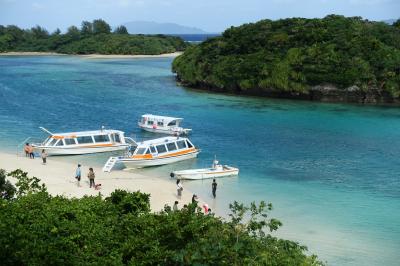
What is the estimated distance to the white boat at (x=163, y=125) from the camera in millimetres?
50494

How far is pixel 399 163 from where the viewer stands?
40594 millimetres

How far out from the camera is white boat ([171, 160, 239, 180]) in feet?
116

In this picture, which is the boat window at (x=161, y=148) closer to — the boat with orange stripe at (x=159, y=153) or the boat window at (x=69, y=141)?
the boat with orange stripe at (x=159, y=153)

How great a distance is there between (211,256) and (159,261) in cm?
201

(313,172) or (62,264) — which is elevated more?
(62,264)

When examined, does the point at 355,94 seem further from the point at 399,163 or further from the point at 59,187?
the point at 59,187

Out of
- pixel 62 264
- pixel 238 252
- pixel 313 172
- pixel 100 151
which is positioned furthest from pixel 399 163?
pixel 62 264

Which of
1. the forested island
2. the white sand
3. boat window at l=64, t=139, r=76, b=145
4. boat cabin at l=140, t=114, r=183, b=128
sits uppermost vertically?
the forested island

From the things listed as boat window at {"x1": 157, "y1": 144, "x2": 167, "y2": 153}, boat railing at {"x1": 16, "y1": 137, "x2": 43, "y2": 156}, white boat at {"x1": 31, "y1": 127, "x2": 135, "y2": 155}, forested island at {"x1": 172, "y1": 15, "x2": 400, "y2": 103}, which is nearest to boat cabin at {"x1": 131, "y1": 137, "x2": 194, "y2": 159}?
boat window at {"x1": 157, "y1": 144, "x2": 167, "y2": 153}

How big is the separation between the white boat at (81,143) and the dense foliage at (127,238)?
23703 mm

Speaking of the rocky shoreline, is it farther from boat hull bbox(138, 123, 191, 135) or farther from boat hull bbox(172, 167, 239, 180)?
boat hull bbox(172, 167, 239, 180)

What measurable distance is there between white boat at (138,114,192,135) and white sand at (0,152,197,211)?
13.5 metres

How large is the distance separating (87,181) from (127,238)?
17.6 m

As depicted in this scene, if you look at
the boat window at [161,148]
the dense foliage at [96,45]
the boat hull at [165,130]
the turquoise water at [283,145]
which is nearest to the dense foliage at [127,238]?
the turquoise water at [283,145]
